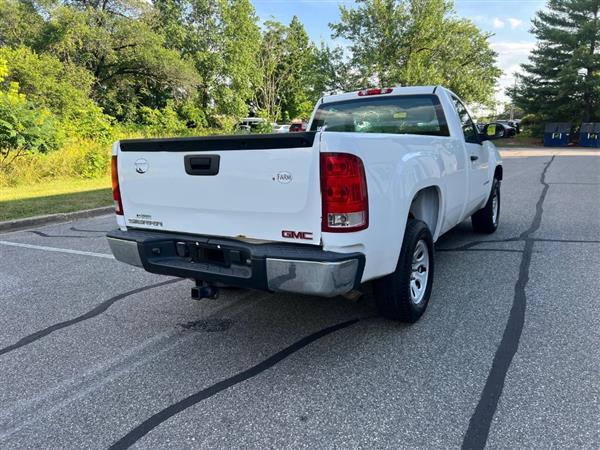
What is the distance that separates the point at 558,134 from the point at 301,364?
34.0m

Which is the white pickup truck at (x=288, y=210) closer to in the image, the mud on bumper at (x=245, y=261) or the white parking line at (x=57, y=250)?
the mud on bumper at (x=245, y=261)

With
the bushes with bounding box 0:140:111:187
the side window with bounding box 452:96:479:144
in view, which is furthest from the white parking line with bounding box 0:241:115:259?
the bushes with bounding box 0:140:111:187

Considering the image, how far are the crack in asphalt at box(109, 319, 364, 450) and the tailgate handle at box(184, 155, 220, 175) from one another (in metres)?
1.35

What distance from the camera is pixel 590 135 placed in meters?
29.1

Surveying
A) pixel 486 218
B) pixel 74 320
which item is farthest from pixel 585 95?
pixel 74 320

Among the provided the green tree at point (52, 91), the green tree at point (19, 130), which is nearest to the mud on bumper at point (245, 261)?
the green tree at point (19, 130)

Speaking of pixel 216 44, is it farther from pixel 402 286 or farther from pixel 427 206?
pixel 402 286

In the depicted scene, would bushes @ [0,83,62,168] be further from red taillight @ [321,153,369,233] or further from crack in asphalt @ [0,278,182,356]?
red taillight @ [321,153,369,233]

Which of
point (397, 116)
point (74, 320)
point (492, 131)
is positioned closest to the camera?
point (74, 320)

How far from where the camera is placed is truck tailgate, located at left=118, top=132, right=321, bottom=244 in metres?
2.67

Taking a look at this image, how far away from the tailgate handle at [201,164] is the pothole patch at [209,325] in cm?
133

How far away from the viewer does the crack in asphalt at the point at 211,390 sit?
2367 mm

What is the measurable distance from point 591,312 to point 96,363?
12.8ft

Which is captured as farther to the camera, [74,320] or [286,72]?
[286,72]
